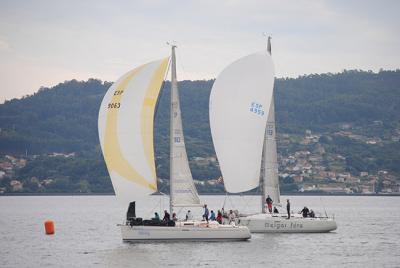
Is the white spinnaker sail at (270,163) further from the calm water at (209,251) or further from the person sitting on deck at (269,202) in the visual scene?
the calm water at (209,251)

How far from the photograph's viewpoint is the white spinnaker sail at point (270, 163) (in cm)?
4981

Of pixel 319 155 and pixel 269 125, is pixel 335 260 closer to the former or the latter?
pixel 269 125

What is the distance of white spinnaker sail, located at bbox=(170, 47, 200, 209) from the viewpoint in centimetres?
4350

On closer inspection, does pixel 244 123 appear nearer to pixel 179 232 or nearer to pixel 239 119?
pixel 239 119

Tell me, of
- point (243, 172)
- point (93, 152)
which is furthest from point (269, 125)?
point (93, 152)

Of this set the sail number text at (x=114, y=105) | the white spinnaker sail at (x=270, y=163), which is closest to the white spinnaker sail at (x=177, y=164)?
the sail number text at (x=114, y=105)

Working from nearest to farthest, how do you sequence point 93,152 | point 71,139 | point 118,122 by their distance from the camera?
point 118,122, point 93,152, point 71,139

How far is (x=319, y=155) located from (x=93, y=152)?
148 ft

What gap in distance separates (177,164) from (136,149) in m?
2.20

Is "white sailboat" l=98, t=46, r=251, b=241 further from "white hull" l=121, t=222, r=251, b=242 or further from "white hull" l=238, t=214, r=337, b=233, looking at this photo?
"white hull" l=238, t=214, r=337, b=233

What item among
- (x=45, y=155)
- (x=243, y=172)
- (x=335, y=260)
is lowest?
(x=335, y=260)

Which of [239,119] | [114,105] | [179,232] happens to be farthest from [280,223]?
[114,105]

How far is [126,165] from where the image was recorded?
141 feet

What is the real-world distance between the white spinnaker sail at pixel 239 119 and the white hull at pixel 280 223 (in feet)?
6.29
